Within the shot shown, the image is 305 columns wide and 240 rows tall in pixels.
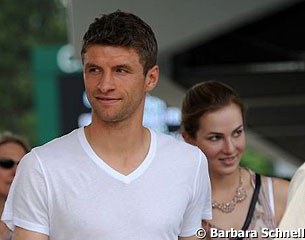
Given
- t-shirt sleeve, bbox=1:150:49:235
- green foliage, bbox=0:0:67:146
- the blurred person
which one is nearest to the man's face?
t-shirt sleeve, bbox=1:150:49:235

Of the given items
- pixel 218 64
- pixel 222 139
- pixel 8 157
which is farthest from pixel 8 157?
pixel 218 64

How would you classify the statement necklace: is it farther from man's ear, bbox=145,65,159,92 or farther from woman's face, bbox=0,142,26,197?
woman's face, bbox=0,142,26,197

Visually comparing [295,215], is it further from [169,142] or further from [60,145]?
[60,145]

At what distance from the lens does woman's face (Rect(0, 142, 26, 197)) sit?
471 cm

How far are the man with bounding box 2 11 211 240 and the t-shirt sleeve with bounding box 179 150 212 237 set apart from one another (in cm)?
10

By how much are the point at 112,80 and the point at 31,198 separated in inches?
16.4

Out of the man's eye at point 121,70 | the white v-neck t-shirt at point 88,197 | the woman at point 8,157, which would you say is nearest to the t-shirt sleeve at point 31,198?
the white v-neck t-shirt at point 88,197

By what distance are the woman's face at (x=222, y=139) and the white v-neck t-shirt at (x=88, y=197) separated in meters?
0.72

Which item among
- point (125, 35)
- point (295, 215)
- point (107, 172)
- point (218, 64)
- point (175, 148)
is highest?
point (218, 64)

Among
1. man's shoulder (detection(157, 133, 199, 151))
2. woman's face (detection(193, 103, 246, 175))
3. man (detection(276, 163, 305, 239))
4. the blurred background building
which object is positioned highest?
the blurred background building

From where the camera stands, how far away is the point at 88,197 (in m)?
3.31

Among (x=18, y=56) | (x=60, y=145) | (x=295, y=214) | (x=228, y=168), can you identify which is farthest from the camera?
(x=18, y=56)

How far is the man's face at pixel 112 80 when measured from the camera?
3.30m

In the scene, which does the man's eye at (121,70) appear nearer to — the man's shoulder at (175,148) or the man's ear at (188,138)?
the man's shoulder at (175,148)
